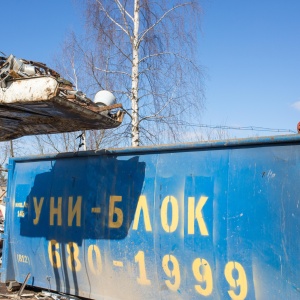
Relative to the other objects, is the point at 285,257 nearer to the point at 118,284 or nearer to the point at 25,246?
the point at 118,284

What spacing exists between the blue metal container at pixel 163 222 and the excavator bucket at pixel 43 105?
70cm

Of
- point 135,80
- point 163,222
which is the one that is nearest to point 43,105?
point 163,222

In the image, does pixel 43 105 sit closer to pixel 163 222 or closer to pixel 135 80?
pixel 163 222

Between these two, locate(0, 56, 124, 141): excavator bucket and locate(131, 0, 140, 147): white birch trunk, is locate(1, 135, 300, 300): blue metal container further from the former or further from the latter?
locate(131, 0, 140, 147): white birch trunk

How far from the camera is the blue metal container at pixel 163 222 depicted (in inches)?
147

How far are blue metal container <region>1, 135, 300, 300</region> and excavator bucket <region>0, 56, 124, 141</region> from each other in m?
0.70

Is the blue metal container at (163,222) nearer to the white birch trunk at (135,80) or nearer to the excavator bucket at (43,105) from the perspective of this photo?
the excavator bucket at (43,105)

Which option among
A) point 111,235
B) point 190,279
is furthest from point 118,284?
point 190,279

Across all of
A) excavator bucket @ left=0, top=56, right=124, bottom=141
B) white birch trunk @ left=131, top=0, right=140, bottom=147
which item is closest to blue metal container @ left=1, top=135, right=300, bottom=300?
excavator bucket @ left=0, top=56, right=124, bottom=141

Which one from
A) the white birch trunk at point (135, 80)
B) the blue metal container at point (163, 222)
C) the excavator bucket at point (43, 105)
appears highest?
the white birch trunk at point (135, 80)

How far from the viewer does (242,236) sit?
3.88 meters

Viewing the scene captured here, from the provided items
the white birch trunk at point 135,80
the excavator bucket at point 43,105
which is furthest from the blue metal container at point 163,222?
the white birch trunk at point 135,80

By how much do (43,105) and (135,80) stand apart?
8731 millimetres

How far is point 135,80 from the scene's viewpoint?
40.8 feet
